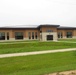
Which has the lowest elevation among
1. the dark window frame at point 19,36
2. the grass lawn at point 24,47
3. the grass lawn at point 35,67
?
the dark window frame at point 19,36

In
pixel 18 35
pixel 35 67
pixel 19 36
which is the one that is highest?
pixel 35 67

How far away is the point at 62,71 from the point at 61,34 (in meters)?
57.6

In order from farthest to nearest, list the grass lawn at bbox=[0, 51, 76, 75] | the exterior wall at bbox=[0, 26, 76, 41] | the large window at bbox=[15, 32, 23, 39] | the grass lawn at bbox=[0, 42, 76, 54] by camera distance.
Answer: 1. the large window at bbox=[15, 32, 23, 39]
2. the exterior wall at bbox=[0, 26, 76, 41]
3. the grass lawn at bbox=[0, 42, 76, 54]
4. the grass lawn at bbox=[0, 51, 76, 75]

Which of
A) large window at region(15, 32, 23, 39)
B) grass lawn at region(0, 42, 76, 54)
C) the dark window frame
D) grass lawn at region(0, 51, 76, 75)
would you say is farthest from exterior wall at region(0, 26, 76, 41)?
grass lawn at region(0, 51, 76, 75)

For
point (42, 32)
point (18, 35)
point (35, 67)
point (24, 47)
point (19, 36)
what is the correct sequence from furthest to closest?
point (19, 36) → point (18, 35) → point (42, 32) → point (24, 47) → point (35, 67)

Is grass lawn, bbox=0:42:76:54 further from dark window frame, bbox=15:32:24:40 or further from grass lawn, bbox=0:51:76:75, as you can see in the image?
dark window frame, bbox=15:32:24:40

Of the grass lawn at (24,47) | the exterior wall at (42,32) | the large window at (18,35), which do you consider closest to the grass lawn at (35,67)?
the grass lawn at (24,47)

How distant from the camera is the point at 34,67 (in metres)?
12.6

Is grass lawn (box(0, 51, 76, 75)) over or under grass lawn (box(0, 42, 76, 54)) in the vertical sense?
over

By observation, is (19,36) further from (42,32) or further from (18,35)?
(42,32)

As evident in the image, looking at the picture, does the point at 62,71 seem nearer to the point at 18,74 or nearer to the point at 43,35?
the point at 18,74

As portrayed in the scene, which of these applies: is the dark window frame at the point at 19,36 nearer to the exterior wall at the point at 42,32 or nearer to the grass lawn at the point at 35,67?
the exterior wall at the point at 42,32

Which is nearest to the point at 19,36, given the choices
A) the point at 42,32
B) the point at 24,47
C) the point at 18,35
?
the point at 18,35

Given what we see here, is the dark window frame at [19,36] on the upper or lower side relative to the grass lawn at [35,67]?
lower
